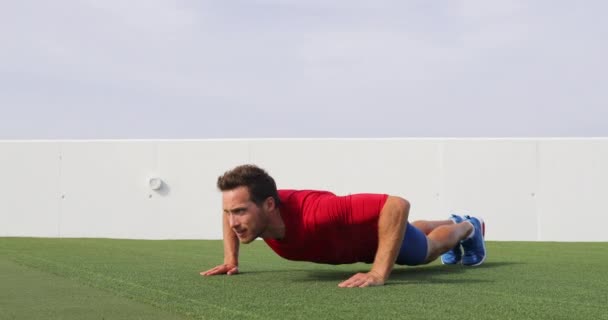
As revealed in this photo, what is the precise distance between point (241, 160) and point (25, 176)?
3.36 metres

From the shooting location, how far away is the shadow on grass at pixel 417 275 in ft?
13.7

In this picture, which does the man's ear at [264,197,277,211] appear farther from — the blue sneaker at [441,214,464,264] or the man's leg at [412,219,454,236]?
the blue sneaker at [441,214,464,264]

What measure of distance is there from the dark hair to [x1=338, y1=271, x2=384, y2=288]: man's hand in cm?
58

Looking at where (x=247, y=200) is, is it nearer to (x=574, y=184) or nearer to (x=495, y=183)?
(x=495, y=183)

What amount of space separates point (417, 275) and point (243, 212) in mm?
1358

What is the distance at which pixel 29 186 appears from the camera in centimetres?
1195

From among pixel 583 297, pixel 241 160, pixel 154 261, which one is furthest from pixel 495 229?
pixel 583 297

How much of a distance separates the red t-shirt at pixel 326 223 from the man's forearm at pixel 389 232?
0.06 meters

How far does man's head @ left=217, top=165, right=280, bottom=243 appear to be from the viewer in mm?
3695

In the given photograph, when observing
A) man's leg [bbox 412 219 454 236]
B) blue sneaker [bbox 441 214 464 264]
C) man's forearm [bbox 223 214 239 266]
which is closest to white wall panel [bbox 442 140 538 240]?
blue sneaker [bbox 441 214 464 264]

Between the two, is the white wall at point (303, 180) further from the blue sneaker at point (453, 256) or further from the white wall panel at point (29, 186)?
the blue sneaker at point (453, 256)

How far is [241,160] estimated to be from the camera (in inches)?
464

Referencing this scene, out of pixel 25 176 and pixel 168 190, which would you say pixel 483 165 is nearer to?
pixel 168 190

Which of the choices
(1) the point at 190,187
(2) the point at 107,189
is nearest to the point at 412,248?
(1) the point at 190,187
